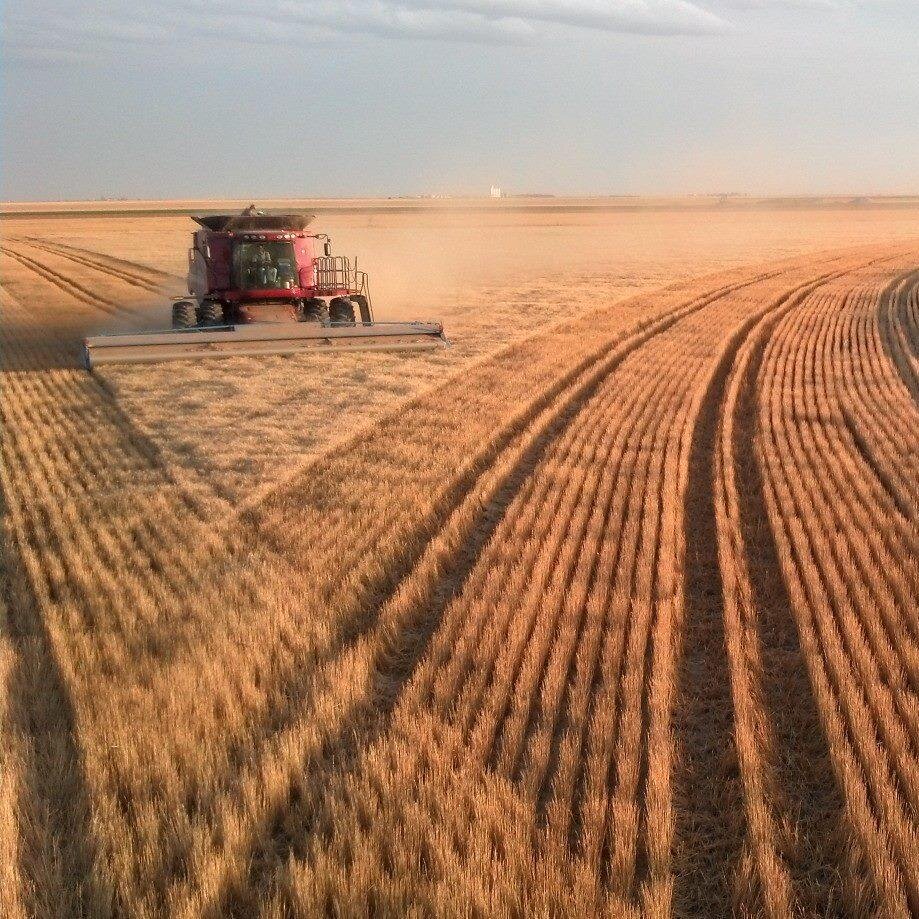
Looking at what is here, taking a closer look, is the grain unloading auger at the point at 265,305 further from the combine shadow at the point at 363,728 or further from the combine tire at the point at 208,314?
the combine shadow at the point at 363,728

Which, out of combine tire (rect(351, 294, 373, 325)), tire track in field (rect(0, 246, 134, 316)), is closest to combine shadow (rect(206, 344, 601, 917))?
combine tire (rect(351, 294, 373, 325))

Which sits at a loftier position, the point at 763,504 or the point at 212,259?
the point at 212,259

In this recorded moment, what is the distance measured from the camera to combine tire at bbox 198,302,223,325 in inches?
643

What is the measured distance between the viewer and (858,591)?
6.25 meters

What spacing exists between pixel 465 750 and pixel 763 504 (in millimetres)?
4545

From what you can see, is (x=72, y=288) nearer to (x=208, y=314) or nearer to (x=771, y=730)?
(x=208, y=314)

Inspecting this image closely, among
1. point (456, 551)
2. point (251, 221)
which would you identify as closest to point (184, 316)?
point (251, 221)

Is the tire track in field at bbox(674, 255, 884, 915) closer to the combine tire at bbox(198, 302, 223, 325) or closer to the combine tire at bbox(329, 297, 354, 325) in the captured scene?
the combine tire at bbox(329, 297, 354, 325)

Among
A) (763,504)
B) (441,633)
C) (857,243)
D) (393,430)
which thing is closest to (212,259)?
(393,430)

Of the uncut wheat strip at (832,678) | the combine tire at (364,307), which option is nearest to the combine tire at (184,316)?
the combine tire at (364,307)

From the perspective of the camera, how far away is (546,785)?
436 centimetres

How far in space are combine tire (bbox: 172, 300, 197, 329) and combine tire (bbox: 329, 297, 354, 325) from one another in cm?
231

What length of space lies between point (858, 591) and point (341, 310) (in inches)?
477

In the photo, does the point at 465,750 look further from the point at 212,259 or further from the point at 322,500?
the point at 212,259
